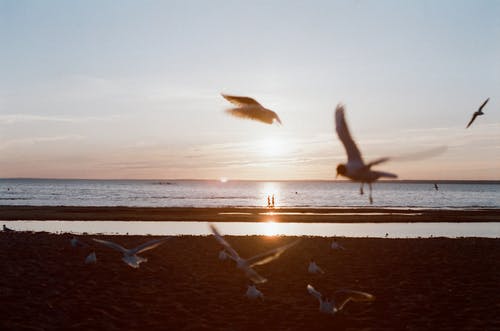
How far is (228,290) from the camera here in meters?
16.8

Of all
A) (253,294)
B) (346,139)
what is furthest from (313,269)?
(346,139)

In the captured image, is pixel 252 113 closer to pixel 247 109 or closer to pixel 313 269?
pixel 247 109

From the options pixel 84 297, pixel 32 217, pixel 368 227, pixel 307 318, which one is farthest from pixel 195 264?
pixel 32 217

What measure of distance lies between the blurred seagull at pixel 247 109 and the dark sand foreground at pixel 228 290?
681cm

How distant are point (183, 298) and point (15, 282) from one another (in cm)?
507

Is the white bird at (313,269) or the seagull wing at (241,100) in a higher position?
the seagull wing at (241,100)

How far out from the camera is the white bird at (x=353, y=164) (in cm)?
635

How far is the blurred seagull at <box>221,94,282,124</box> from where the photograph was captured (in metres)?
7.52

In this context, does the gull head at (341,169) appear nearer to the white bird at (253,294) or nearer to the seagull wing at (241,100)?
the seagull wing at (241,100)

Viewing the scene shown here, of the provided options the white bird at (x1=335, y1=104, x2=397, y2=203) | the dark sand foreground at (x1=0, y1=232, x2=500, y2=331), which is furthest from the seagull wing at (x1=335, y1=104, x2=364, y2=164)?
the dark sand foreground at (x1=0, y1=232, x2=500, y2=331)

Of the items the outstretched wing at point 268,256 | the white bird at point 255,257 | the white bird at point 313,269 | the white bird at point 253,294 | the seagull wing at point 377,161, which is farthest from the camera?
the white bird at point 313,269

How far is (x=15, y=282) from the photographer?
16.1 metres

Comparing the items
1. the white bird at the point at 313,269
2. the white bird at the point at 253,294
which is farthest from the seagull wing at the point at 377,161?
the white bird at the point at 313,269

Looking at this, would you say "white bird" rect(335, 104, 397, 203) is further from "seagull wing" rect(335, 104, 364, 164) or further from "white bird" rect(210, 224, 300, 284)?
"white bird" rect(210, 224, 300, 284)
